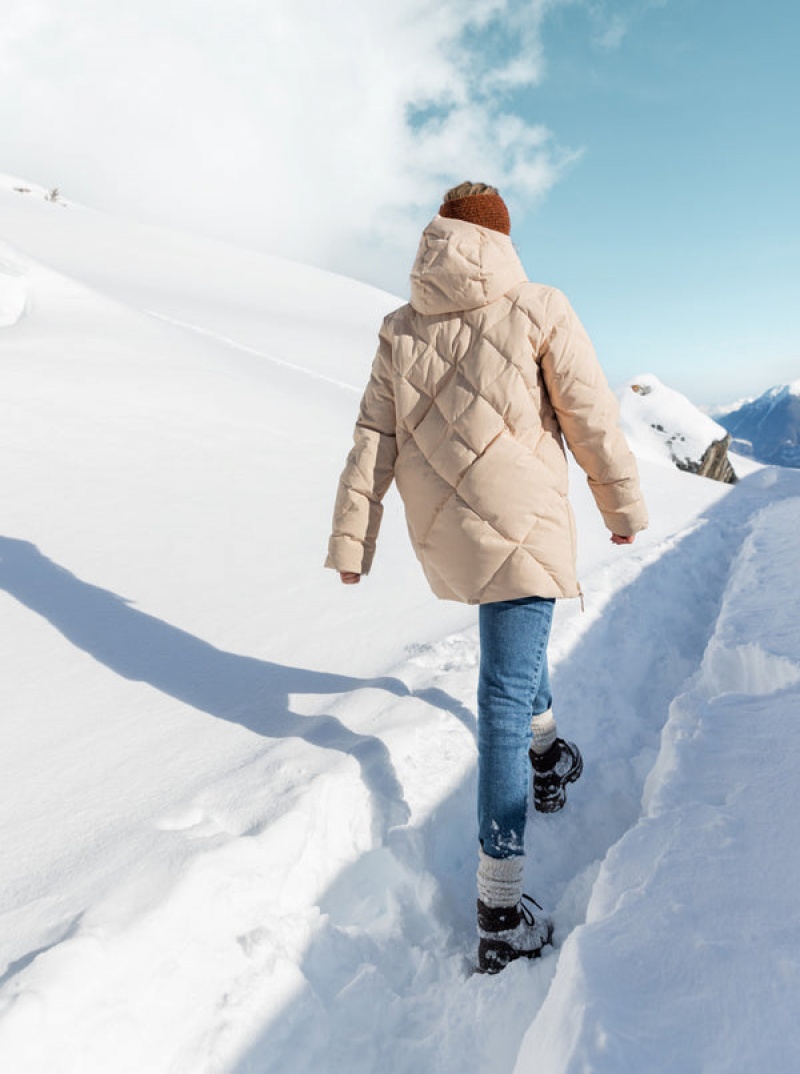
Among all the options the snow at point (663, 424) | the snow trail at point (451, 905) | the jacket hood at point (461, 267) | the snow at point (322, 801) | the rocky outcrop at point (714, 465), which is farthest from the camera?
the snow at point (663, 424)

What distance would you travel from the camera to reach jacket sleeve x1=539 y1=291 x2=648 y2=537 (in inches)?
58.2

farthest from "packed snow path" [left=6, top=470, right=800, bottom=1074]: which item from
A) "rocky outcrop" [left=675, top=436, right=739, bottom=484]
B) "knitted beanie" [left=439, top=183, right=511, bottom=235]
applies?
"rocky outcrop" [left=675, top=436, right=739, bottom=484]

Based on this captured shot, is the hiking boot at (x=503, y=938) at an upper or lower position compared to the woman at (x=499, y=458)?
lower

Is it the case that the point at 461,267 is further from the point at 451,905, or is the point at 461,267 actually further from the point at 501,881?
the point at 451,905

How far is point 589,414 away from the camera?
1537mm

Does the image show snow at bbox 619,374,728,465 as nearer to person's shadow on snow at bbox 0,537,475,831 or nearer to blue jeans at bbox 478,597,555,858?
person's shadow on snow at bbox 0,537,475,831

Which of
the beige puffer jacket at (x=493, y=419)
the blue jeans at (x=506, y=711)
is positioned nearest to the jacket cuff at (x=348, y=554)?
the beige puffer jacket at (x=493, y=419)

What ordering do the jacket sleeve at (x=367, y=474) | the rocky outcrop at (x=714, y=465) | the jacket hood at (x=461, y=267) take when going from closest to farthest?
1. the jacket hood at (x=461, y=267)
2. the jacket sleeve at (x=367, y=474)
3. the rocky outcrop at (x=714, y=465)

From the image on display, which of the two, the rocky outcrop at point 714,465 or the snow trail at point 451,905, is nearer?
the snow trail at point 451,905

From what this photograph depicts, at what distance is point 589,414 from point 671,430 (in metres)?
21.3

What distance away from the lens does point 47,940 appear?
124cm

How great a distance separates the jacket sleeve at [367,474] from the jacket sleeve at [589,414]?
1.38 feet

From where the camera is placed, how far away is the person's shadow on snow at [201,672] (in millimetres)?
2002

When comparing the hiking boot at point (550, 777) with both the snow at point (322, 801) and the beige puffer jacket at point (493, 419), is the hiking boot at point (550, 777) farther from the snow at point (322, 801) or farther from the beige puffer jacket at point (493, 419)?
the beige puffer jacket at point (493, 419)
